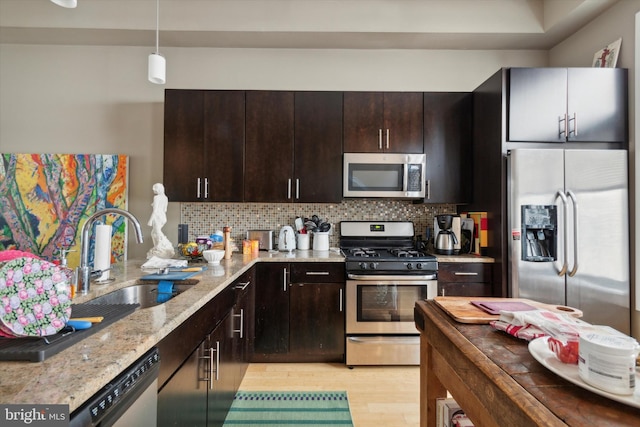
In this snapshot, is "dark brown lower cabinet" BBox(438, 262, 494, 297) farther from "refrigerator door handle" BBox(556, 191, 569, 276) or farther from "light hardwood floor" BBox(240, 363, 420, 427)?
"light hardwood floor" BBox(240, 363, 420, 427)

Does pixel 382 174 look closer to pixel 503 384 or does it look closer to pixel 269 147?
pixel 269 147

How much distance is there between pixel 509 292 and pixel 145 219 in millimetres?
3318

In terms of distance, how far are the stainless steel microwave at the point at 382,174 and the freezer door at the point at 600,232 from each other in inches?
42.8

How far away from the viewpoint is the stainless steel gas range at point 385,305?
8.86 ft

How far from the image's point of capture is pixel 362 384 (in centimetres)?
248

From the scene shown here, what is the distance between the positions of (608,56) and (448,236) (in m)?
1.88

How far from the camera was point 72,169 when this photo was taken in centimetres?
311

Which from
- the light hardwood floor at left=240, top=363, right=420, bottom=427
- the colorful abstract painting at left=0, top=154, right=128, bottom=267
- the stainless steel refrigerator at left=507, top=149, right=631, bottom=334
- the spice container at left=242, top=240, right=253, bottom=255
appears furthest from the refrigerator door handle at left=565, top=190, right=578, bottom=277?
the colorful abstract painting at left=0, top=154, right=128, bottom=267

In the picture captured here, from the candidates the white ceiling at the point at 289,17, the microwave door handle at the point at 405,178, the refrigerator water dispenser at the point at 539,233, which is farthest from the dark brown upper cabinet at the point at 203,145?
the refrigerator water dispenser at the point at 539,233

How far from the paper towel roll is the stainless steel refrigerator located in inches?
106

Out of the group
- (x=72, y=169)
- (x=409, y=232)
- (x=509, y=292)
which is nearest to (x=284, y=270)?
(x=409, y=232)

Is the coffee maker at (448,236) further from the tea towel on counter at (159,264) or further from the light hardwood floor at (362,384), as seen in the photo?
the tea towel on counter at (159,264)

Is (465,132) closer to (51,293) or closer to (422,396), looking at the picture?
(422,396)

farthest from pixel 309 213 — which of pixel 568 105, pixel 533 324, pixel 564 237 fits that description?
pixel 533 324
